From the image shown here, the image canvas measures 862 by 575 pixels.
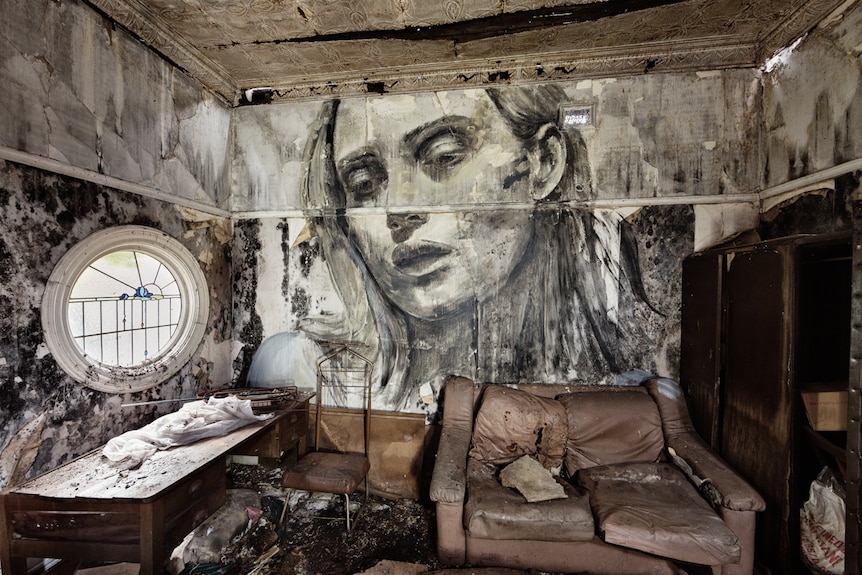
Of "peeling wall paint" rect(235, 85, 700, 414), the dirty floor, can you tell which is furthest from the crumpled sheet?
"peeling wall paint" rect(235, 85, 700, 414)

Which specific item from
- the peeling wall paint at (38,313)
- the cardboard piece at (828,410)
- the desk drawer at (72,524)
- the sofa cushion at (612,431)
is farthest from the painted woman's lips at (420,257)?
the cardboard piece at (828,410)

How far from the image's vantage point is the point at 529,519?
2334 millimetres

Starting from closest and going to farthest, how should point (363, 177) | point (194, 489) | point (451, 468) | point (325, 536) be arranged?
point (194, 489) → point (451, 468) → point (325, 536) → point (363, 177)

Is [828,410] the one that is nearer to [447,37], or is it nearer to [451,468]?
[451,468]

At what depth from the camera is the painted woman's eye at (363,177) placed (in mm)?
3570

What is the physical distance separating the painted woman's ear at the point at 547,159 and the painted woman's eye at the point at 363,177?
1490mm

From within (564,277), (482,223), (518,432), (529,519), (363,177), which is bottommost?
(529,519)

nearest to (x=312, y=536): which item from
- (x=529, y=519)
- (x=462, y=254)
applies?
(x=529, y=519)

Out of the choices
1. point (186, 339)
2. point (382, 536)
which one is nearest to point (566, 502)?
point (382, 536)

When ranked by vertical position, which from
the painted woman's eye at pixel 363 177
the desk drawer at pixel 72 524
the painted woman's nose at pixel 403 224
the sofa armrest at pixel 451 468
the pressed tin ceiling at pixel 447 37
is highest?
the pressed tin ceiling at pixel 447 37

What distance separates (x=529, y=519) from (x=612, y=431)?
113 centimetres

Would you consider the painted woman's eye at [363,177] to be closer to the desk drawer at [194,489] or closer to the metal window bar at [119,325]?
the metal window bar at [119,325]

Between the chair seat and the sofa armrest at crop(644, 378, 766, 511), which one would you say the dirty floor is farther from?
the sofa armrest at crop(644, 378, 766, 511)

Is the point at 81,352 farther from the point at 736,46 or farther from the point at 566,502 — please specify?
the point at 736,46
